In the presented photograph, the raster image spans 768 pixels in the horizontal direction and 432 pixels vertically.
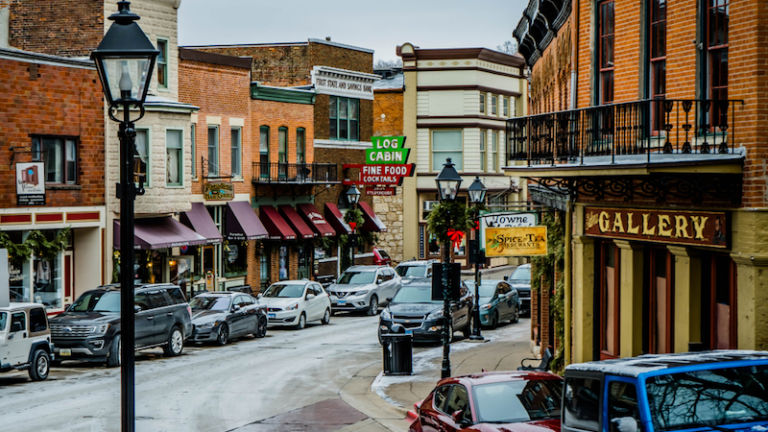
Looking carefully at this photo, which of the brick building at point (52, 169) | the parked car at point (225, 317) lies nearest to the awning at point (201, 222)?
the brick building at point (52, 169)

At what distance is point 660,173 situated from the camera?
1373cm

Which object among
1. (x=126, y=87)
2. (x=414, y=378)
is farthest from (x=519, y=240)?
(x=126, y=87)

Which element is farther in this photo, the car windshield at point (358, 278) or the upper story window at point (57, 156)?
the car windshield at point (358, 278)

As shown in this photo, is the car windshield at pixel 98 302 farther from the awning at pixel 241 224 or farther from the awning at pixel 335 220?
the awning at pixel 335 220

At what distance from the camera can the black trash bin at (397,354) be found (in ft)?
78.8

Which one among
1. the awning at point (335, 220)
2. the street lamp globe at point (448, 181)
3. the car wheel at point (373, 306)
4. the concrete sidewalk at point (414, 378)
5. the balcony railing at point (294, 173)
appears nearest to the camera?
the concrete sidewalk at point (414, 378)

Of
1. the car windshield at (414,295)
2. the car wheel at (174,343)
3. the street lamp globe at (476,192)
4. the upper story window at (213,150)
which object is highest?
the upper story window at (213,150)

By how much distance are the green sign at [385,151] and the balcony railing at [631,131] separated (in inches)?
1324

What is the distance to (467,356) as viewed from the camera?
2730 centimetres

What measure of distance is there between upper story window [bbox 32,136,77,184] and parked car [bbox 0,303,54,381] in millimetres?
10307

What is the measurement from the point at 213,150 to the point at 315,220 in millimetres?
7700

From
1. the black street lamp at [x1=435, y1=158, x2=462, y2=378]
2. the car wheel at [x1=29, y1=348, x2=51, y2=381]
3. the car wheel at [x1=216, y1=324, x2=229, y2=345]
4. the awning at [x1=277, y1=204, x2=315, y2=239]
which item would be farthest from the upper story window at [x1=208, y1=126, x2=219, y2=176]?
the black street lamp at [x1=435, y1=158, x2=462, y2=378]

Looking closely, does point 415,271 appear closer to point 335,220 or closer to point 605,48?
point 335,220

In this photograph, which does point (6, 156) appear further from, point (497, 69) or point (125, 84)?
point (497, 69)
